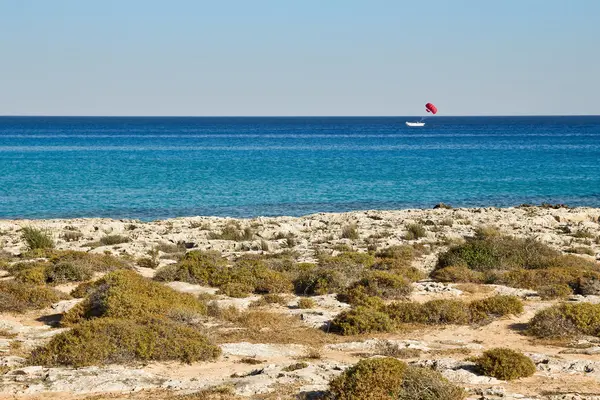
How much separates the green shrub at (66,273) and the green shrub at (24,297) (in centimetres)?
140

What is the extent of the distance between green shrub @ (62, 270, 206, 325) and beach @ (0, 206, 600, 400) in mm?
522

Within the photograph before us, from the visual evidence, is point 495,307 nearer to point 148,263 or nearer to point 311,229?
point 148,263

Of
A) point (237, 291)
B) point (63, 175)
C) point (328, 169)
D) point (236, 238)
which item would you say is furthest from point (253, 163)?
point (237, 291)

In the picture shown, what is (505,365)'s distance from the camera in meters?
11.8

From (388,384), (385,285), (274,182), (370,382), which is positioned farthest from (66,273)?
(274,182)

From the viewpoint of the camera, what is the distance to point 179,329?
13.4 meters

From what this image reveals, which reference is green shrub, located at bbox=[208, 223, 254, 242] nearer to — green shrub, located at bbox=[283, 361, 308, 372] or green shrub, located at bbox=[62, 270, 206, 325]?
green shrub, located at bbox=[62, 270, 206, 325]

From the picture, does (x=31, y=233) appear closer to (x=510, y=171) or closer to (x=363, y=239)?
(x=363, y=239)

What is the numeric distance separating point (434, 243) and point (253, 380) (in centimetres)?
1476

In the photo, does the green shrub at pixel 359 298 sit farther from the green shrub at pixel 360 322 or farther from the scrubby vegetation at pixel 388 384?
the scrubby vegetation at pixel 388 384

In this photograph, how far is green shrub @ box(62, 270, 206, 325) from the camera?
588 inches

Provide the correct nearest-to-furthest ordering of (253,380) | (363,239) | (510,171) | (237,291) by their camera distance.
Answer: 1. (253,380)
2. (237,291)
3. (363,239)
4. (510,171)

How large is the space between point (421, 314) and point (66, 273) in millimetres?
8852

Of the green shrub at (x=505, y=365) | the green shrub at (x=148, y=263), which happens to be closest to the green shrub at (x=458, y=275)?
the green shrub at (x=505, y=365)
